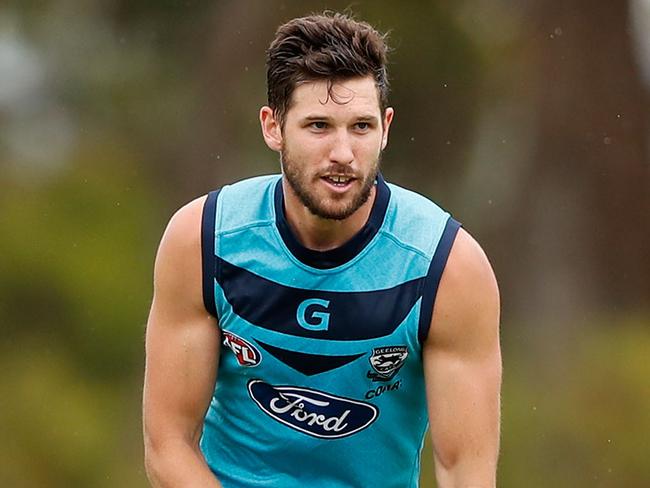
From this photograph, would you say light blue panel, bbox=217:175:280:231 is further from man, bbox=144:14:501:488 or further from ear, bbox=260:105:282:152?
ear, bbox=260:105:282:152

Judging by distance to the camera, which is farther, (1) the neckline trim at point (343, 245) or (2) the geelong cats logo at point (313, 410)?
(2) the geelong cats logo at point (313, 410)

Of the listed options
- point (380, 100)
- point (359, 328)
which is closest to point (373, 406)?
point (359, 328)

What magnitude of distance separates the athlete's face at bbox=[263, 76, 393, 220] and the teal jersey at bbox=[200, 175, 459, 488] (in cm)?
27

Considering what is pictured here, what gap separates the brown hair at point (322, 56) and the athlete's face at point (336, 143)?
43 millimetres

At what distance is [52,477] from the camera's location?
59.4 ft

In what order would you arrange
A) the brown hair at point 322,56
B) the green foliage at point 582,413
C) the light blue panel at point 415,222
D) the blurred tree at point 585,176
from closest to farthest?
the brown hair at point 322,56
the light blue panel at point 415,222
the green foliage at point 582,413
the blurred tree at point 585,176

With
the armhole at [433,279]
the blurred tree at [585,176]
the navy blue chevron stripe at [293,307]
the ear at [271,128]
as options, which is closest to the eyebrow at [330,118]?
the ear at [271,128]

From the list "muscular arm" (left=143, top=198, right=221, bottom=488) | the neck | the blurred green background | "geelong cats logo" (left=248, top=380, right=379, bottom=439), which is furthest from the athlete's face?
the blurred green background

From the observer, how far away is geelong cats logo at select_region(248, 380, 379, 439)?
20.8 ft

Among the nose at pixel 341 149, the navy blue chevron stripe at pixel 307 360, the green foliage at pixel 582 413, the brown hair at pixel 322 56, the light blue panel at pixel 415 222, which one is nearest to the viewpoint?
the nose at pixel 341 149

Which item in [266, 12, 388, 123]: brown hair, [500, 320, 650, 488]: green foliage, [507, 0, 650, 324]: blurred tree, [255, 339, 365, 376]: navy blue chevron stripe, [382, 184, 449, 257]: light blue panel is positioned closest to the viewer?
[266, 12, 388, 123]: brown hair

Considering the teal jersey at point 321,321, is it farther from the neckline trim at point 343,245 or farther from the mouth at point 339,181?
the mouth at point 339,181

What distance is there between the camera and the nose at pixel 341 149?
5891 millimetres

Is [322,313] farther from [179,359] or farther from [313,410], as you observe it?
[179,359]
